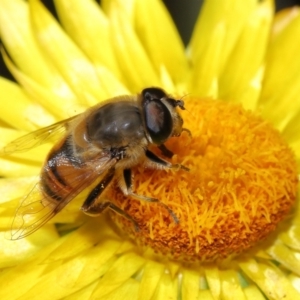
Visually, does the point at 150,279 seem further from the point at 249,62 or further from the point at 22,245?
the point at 249,62

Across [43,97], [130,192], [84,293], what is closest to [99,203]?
[130,192]

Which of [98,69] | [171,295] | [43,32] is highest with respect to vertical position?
[43,32]

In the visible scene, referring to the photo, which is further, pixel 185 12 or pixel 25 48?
pixel 185 12

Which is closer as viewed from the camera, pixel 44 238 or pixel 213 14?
pixel 44 238

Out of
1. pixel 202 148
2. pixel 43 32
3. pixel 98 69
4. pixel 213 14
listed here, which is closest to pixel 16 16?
pixel 43 32

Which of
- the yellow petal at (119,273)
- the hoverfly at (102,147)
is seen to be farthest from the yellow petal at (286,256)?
the hoverfly at (102,147)

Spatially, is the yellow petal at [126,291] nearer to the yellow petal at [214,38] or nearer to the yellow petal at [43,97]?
the yellow petal at [43,97]

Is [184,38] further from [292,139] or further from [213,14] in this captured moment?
[292,139]
